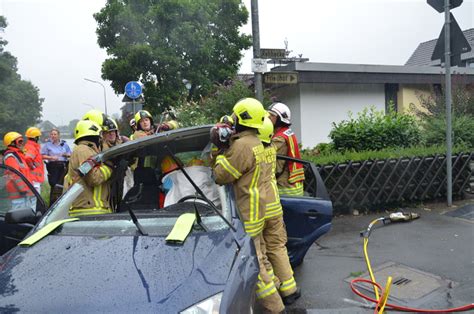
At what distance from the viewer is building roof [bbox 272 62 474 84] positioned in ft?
39.6

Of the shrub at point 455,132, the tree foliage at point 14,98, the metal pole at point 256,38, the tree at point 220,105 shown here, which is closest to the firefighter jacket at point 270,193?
the metal pole at point 256,38

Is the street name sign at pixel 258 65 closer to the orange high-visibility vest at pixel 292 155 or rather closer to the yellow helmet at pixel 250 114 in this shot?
the orange high-visibility vest at pixel 292 155

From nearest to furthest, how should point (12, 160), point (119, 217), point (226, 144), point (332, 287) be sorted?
point (119, 217) < point (226, 144) < point (332, 287) < point (12, 160)

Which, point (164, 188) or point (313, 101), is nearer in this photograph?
point (164, 188)

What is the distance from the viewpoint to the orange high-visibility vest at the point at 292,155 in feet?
14.9

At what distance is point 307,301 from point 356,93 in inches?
431

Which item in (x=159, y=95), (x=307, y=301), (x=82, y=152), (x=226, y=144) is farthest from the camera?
(x=159, y=95)

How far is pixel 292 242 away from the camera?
419cm

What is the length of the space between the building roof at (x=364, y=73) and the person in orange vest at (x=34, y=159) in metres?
6.47

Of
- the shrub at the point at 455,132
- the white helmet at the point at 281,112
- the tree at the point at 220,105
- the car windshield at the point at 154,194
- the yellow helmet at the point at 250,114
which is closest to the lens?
the car windshield at the point at 154,194

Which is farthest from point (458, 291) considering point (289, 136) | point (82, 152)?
point (82, 152)

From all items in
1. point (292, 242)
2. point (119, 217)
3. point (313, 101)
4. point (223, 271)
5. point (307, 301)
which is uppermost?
point (313, 101)

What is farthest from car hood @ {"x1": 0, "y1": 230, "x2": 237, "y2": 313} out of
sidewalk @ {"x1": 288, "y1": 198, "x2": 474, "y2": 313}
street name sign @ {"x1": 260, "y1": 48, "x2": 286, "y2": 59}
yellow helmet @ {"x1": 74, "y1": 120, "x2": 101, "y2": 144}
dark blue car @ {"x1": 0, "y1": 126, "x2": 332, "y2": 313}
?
street name sign @ {"x1": 260, "y1": 48, "x2": 286, "y2": 59}

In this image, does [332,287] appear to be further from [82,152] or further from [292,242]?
[82,152]
